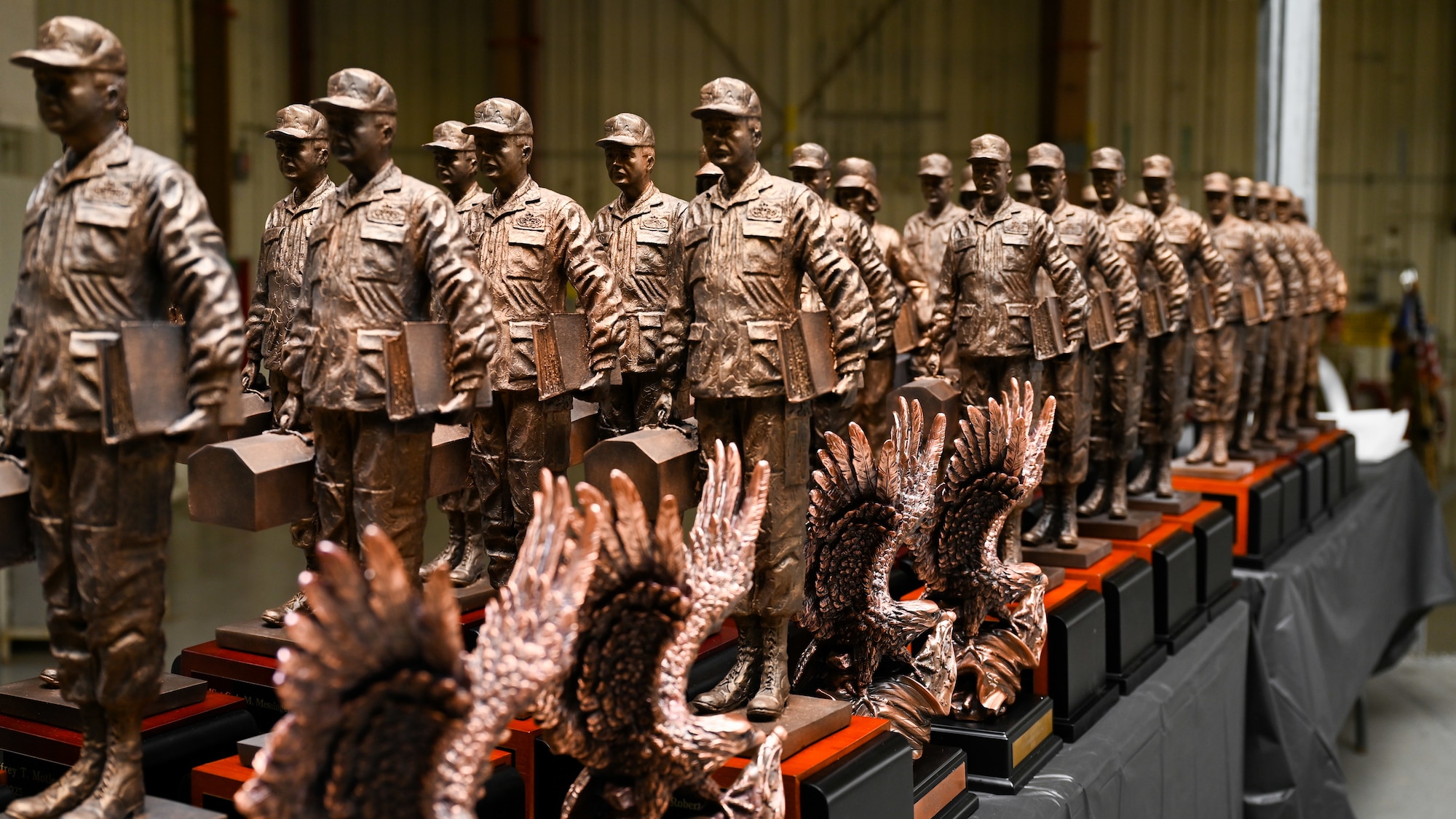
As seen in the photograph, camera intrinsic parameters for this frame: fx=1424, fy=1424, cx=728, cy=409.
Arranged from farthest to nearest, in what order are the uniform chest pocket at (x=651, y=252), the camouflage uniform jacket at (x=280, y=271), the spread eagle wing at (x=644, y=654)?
the uniform chest pocket at (x=651, y=252) → the camouflage uniform jacket at (x=280, y=271) → the spread eagle wing at (x=644, y=654)

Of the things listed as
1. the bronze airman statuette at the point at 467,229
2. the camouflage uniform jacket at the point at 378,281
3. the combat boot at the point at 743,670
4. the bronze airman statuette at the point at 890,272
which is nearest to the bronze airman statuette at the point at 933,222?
the bronze airman statuette at the point at 890,272

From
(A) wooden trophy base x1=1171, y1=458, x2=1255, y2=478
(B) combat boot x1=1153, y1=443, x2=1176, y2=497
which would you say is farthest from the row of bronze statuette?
(A) wooden trophy base x1=1171, y1=458, x2=1255, y2=478

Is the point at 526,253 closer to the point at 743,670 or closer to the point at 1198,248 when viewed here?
the point at 743,670

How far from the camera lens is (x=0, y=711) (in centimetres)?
397

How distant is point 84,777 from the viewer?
3141 mm

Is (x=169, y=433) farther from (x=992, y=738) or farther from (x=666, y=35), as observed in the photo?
(x=666, y=35)

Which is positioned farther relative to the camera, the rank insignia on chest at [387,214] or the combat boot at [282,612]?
the combat boot at [282,612]

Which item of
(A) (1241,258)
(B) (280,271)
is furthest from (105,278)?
(A) (1241,258)

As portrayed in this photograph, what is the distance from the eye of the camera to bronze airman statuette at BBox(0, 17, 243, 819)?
9.62 ft

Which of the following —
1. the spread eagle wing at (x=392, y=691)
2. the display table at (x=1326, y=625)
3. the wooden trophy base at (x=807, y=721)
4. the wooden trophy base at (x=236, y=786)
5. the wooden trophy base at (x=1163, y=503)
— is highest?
the spread eagle wing at (x=392, y=691)

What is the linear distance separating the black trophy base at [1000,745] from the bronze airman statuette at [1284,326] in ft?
17.8

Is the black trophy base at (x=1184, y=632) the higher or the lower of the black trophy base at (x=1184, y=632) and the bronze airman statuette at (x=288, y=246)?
the lower

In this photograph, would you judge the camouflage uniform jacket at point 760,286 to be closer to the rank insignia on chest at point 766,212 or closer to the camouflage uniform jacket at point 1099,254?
the rank insignia on chest at point 766,212

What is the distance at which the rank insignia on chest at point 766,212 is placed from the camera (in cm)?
396
